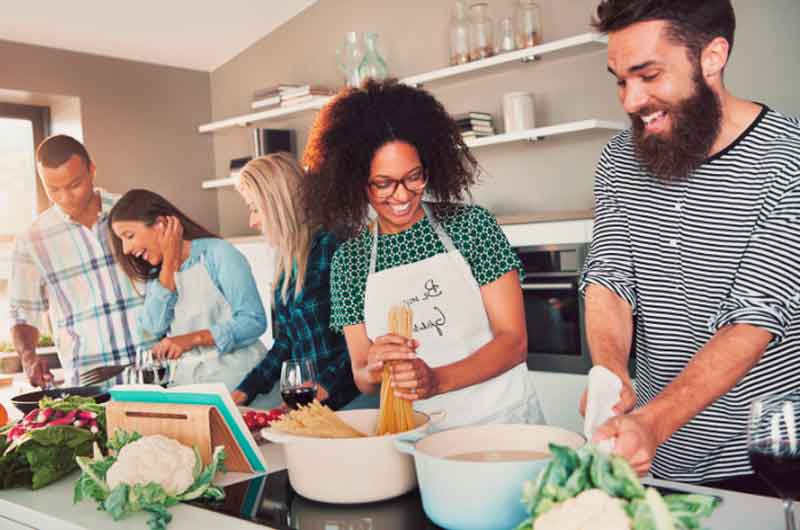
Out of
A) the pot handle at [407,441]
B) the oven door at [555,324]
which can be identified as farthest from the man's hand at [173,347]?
the oven door at [555,324]

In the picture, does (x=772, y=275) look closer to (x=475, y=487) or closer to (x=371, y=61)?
(x=475, y=487)

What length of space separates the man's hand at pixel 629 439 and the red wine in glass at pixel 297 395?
0.73 m

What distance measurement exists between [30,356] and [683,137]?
8.13 ft

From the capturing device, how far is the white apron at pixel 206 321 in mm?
2598

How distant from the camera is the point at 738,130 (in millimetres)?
1519

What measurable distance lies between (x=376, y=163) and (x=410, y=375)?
2.00 ft

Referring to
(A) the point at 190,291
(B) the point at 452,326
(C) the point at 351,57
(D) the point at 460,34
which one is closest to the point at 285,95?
(C) the point at 351,57

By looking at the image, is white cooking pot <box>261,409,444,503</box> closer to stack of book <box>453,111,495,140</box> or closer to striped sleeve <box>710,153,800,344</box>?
striped sleeve <box>710,153,800,344</box>

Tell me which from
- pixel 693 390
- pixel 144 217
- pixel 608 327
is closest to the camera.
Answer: pixel 693 390

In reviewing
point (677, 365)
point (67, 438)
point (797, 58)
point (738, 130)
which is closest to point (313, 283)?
point (67, 438)

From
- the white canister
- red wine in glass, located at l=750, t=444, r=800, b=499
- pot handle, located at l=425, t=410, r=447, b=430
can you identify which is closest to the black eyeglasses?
pot handle, located at l=425, t=410, r=447, b=430

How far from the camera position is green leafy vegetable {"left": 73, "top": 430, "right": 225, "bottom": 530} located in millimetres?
1319

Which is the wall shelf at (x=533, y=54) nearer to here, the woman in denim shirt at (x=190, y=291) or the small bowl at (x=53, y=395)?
the woman in denim shirt at (x=190, y=291)

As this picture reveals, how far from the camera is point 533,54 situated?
4.09 meters
